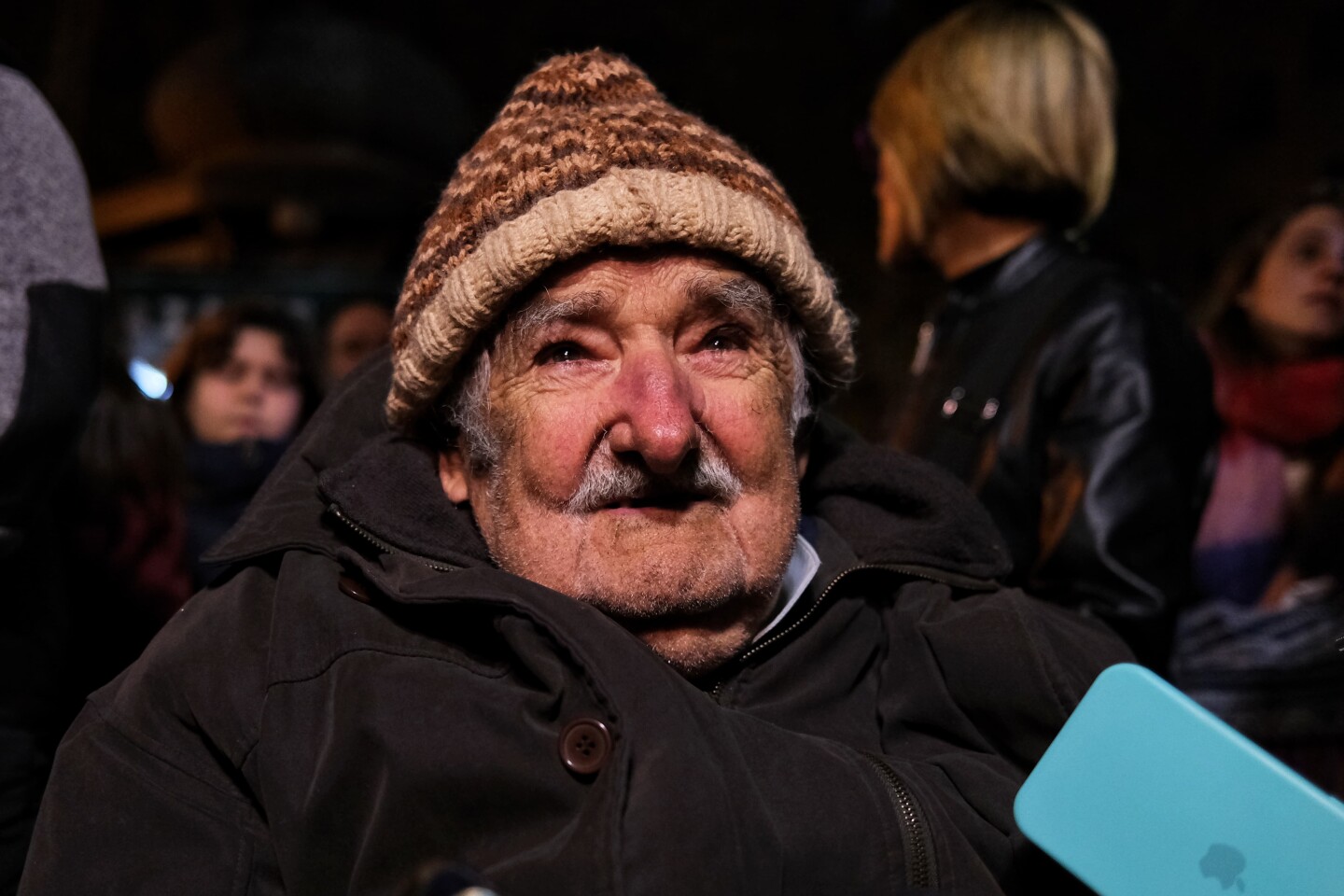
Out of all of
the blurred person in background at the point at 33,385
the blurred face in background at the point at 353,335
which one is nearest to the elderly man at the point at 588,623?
the blurred person in background at the point at 33,385

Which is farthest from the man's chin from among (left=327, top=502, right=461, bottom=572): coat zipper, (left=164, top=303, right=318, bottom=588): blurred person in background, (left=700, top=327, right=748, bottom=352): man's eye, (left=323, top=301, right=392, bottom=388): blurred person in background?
(left=323, top=301, right=392, bottom=388): blurred person in background

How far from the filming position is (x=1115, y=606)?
7.14 ft

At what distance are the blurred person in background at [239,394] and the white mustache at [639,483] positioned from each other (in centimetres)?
267

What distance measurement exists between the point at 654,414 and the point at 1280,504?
2.60m

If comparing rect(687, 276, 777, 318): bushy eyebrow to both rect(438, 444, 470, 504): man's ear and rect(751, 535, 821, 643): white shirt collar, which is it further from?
rect(438, 444, 470, 504): man's ear

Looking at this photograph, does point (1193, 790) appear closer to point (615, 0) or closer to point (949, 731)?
point (949, 731)

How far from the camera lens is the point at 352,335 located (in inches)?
195

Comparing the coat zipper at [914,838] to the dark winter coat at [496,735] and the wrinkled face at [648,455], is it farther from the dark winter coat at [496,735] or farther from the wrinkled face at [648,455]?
the wrinkled face at [648,455]

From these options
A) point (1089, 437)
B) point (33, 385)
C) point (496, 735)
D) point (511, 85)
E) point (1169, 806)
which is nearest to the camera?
point (1169, 806)

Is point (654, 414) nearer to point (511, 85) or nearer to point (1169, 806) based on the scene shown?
point (1169, 806)

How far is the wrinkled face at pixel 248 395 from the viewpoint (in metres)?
4.18

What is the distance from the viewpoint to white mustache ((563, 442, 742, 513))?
1.56m

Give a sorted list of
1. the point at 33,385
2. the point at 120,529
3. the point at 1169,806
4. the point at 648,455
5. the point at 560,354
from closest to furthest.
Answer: the point at 1169,806
the point at 648,455
the point at 560,354
the point at 33,385
the point at 120,529

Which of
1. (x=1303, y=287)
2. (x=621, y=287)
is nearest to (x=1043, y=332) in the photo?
(x=621, y=287)
